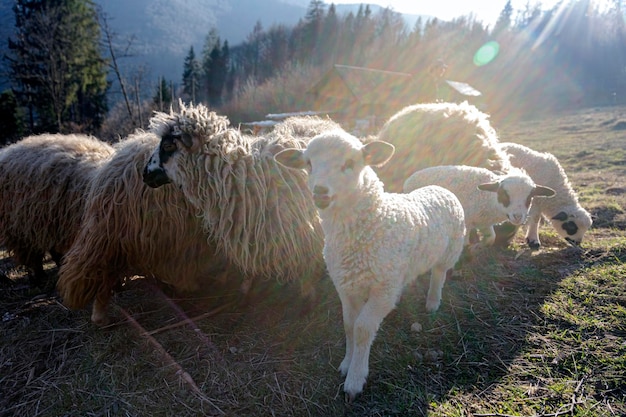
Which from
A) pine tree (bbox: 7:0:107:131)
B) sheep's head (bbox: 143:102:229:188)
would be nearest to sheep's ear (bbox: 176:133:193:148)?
sheep's head (bbox: 143:102:229:188)

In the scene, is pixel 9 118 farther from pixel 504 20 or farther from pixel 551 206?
pixel 504 20

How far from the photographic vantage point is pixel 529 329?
9.73 feet

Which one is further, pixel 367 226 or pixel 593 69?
pixel 593 69

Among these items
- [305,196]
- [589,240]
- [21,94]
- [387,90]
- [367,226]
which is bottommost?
[21,94]

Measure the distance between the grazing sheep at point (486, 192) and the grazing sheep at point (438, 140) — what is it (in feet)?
3.66

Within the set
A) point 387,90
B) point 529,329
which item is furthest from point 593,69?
point 529,329

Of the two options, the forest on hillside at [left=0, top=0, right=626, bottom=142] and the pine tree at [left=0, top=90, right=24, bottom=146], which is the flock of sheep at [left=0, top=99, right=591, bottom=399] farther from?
the pine tree at [left=0, top=90, right=24, bottom=146]

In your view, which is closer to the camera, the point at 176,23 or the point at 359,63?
the point at 359,63

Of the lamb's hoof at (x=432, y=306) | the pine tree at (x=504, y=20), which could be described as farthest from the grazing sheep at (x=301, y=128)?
the pine tree at (x=504, y=20)

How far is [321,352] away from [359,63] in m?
61.4

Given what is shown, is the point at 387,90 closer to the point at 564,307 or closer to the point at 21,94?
the point at 21,94

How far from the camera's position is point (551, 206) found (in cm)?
546

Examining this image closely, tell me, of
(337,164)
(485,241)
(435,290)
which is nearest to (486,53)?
(485,241)

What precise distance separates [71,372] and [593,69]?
227 ft
